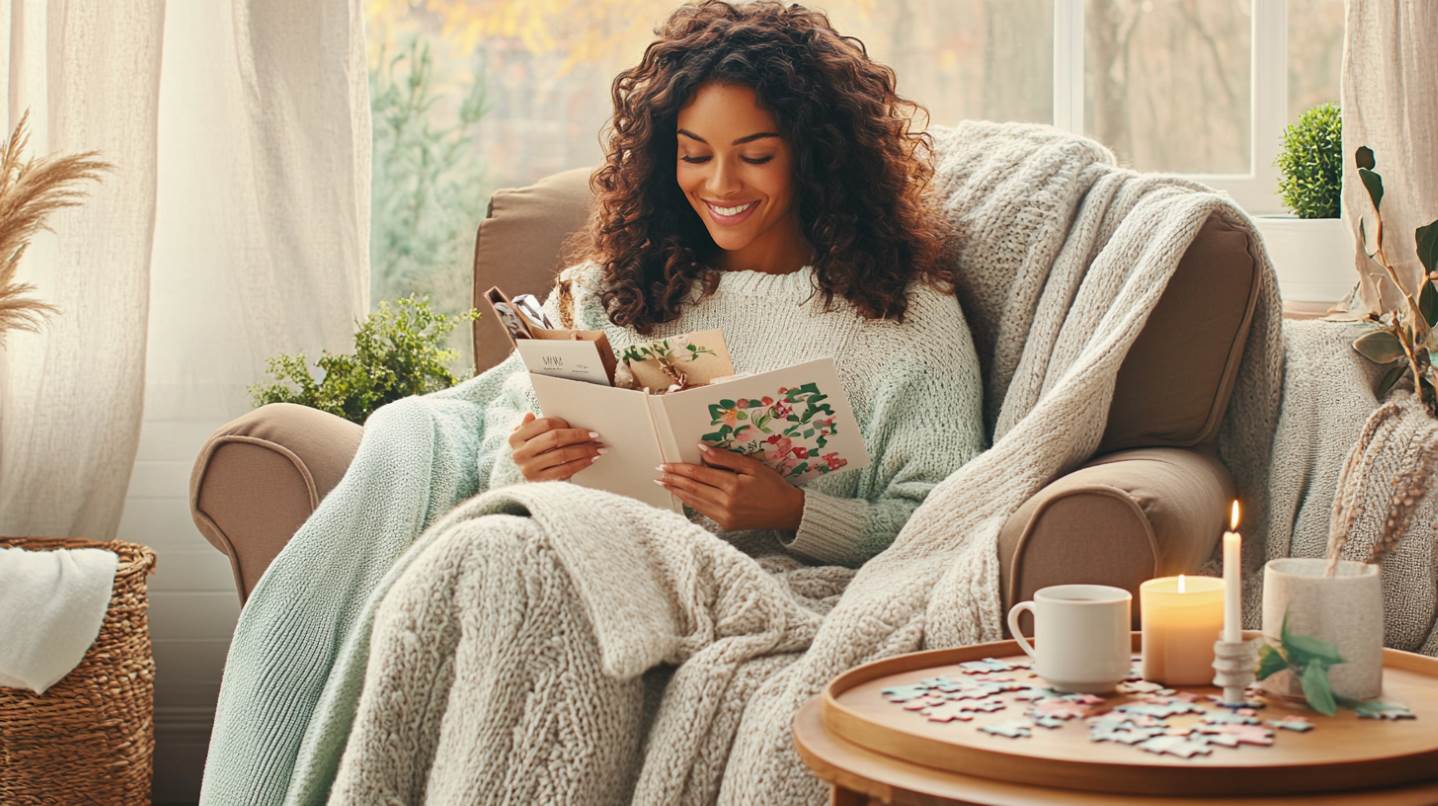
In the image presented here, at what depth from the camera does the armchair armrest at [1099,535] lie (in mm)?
1455

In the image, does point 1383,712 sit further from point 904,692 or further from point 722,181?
point 722,181

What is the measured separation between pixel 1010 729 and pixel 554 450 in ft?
3.12

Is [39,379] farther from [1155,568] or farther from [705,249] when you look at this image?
[1155,568]

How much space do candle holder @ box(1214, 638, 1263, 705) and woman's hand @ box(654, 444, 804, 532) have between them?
2.57 feet

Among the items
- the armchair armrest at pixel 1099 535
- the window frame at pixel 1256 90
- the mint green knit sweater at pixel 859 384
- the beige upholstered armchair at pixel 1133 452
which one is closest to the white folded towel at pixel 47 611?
the beige upholstered armchair at pixel 1133 452

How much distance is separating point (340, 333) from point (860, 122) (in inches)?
42.6

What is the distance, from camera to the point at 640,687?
57.9 inches

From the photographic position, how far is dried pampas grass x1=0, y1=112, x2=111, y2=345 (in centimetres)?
236

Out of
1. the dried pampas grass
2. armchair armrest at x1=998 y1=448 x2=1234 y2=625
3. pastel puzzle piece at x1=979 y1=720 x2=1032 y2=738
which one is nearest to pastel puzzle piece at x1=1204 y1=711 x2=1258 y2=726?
pastel puzzle piece at x1=979 y1=720 x2=1032 y2=738

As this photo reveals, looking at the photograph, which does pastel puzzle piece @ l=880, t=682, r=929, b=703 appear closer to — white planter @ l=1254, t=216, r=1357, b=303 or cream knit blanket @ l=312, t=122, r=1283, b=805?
cream knit blanket @ l=312, t=122, r=1283, b=805

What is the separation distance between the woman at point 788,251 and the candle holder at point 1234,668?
2.53 ft

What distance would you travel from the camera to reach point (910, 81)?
2.95 meters

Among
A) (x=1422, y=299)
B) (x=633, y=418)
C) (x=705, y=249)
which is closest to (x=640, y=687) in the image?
(x=633, y=418)

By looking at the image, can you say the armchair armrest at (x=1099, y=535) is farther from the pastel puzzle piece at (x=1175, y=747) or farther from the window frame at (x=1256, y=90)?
the window frame at (x=1256, y=90)
